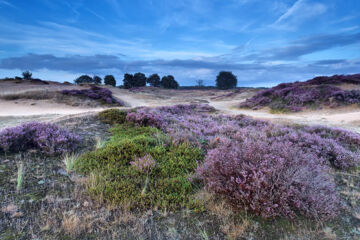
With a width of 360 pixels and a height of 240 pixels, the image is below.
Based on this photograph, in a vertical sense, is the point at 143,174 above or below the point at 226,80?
below

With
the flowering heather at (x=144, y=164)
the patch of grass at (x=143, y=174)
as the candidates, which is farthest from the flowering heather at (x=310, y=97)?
the flowering heather at (x=144, y=164)

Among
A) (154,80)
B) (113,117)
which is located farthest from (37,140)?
(154,80)

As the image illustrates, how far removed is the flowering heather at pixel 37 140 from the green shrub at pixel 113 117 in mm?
2892

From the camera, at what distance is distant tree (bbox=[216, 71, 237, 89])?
309 ft

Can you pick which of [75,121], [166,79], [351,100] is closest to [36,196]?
[75,121]

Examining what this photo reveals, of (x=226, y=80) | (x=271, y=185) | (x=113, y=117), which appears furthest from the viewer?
(x=226, y=80)

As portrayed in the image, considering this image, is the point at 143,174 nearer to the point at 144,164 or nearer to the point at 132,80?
the point at 144,164

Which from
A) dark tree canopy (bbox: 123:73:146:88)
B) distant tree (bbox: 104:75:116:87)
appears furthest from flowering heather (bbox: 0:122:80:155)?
dark tree canopy (bbox: 123:73:146:88)

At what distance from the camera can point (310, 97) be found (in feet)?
73.0

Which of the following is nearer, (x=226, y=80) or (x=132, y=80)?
(x=132, y=80)

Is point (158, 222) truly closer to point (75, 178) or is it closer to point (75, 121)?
point (75, 178)

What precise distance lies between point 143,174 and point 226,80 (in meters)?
95.1

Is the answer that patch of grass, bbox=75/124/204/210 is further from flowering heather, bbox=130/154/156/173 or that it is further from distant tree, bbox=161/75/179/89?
distant tree, bbox=161/75/179/89

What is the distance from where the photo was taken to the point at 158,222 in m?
3.17
